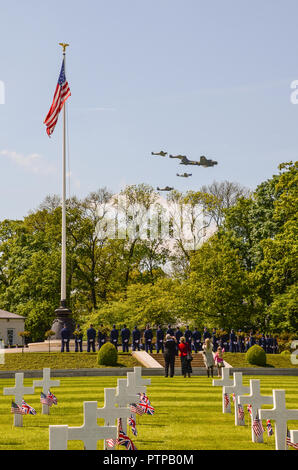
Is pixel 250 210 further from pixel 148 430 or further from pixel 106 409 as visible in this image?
pixel 106 409

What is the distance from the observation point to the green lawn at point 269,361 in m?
36.9

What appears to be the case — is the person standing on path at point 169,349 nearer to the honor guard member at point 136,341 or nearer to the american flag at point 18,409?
the honor guard member at point 136,341

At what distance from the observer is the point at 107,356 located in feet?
114

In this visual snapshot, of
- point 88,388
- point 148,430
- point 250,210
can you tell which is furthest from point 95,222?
point 148,430

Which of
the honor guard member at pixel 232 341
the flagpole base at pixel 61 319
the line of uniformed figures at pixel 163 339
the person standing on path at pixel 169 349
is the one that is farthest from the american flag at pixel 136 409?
the flagpole base at pixel 61 319

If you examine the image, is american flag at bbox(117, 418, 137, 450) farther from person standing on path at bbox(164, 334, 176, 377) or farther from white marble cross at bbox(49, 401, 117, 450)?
person standing on path at bbox(164, 334, 176, 377)

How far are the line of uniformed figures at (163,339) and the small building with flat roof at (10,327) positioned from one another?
1796 cm

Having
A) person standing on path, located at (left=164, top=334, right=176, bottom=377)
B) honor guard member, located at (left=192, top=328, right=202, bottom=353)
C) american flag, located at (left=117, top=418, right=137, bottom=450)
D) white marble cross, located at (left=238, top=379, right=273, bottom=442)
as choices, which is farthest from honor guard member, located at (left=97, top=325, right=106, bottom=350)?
american flag, located at (left=117, top=418, right=137, bottom=450)

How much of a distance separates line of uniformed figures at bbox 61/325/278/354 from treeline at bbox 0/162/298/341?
6.60ft

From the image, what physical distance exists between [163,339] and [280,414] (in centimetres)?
3244

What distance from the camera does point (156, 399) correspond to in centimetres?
1780

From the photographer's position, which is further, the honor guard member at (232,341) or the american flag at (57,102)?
the honor guard member at (232,341)

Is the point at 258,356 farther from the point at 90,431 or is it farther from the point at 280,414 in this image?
the point at 90,431

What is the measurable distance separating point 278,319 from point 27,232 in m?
32.6
